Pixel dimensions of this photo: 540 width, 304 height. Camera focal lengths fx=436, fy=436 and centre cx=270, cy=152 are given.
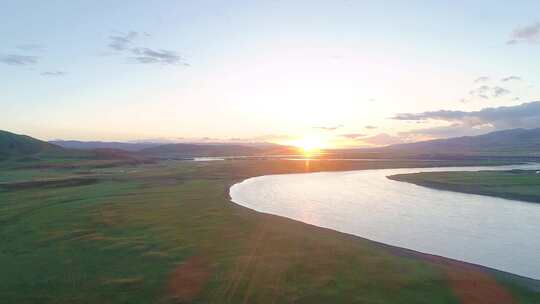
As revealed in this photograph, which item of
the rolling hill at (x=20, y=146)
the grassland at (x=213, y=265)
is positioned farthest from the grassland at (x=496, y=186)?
the rolling hill at (x=20, y=146)

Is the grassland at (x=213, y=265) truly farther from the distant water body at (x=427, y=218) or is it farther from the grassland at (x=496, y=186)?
the grassland at (x=496, y=186)

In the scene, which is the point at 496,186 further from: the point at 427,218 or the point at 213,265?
the point at 213,265

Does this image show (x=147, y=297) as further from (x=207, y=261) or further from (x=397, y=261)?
(x=397, y=261)

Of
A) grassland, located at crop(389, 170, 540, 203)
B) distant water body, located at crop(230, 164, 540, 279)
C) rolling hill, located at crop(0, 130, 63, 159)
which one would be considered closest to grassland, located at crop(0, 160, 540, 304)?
distant water body, located at crop(230, 164, 540, 279)

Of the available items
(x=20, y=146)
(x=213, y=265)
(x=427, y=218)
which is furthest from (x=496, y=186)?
(x=20, y=146)

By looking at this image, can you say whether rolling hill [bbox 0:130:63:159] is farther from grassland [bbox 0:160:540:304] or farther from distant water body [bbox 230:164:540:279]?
grassland [bbox 0:160:540:304]

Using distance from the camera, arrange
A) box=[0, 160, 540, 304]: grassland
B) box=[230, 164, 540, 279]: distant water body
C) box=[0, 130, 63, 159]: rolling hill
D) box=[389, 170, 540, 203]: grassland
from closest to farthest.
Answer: box=[0, 160, 540, 304]: grassland, box=[230, 164, 540, 279]: distant water body, box=[389, 170, 540, 203]: grassland, box=[0, 130, 63, 159]: rolling hill
